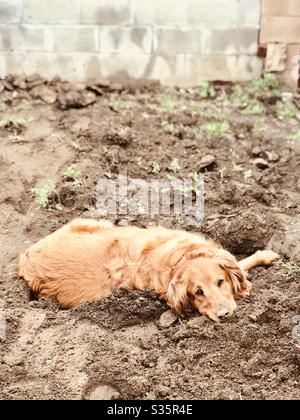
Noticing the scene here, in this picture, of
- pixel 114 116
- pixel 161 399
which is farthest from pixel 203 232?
pixel 114 116

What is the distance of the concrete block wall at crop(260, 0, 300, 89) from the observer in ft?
26.2

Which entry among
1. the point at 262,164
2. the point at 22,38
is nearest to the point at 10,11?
the point at 22,38

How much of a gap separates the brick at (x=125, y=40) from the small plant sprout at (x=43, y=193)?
2918mm

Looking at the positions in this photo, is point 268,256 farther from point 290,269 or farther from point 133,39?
point 133,39

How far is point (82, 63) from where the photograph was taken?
831 cm

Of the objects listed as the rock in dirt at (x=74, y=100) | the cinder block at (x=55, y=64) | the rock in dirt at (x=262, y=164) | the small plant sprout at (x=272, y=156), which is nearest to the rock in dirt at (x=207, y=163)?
the rock in dirt at (x=262, y=164)

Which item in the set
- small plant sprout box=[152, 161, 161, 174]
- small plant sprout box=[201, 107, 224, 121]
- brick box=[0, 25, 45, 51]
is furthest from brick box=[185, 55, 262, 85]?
small plant sprout box=[152, 161, 161, 174]

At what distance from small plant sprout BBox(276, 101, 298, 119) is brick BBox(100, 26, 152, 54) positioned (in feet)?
6.28

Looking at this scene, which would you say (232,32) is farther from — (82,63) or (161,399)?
(161,399)

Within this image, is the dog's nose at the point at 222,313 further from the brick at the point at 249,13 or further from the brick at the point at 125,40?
the brick at the point at 249,13

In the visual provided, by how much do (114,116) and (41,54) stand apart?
5.40 feet

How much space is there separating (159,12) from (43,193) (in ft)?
11.4

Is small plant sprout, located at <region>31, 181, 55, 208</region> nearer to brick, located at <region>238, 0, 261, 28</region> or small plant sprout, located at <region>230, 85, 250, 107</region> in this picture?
small plant sprout, located at <region>230, 85, 250, 107</region>

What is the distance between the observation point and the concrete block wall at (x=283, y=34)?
800cm
